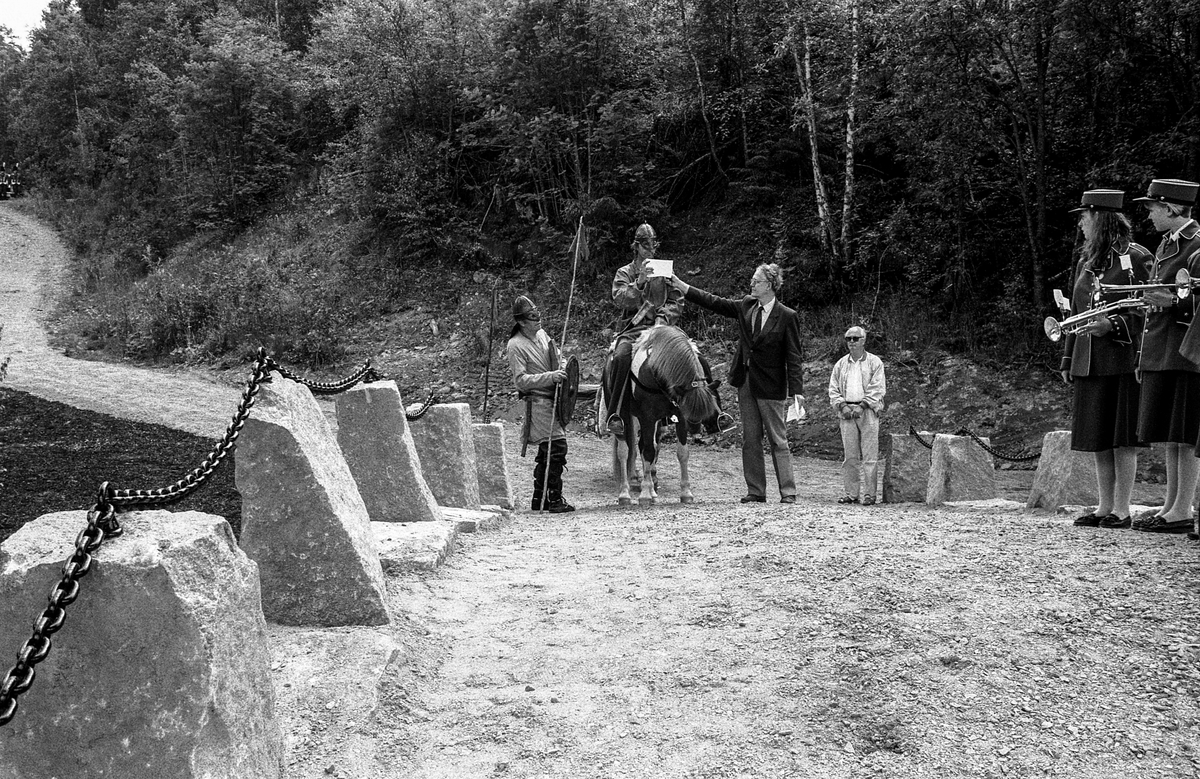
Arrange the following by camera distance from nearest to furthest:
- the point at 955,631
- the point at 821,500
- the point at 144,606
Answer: the point at 144,606
the point at 955,631
the point at 821,500

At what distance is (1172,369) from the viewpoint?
18.6 feet

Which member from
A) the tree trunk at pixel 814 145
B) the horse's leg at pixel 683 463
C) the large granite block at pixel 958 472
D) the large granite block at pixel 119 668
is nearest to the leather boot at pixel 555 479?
the horse's leg at pixel 683 463

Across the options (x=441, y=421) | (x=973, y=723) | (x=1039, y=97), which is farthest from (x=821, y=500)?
(x=1039, y=97)

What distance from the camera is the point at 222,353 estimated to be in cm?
1992

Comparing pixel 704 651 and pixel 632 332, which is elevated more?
pixel 632 332

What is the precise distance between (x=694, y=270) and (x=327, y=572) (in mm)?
15893

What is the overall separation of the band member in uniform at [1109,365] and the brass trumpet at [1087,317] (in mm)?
33

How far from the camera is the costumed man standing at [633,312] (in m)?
9.05

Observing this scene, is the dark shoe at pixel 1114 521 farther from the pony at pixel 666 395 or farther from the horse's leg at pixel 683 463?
the horse's leg at pixel 683 463

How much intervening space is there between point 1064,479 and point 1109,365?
1.97 m

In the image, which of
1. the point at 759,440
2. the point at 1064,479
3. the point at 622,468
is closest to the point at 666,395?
the point at 759,440

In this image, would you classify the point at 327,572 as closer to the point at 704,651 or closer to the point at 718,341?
the point at 704,651

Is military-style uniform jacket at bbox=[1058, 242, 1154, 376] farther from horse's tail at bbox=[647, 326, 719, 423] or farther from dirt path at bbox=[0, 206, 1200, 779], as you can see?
horse's tail at bbox=[647, 326, 719, 423]

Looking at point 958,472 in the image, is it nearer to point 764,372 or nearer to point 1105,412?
point 764,372
